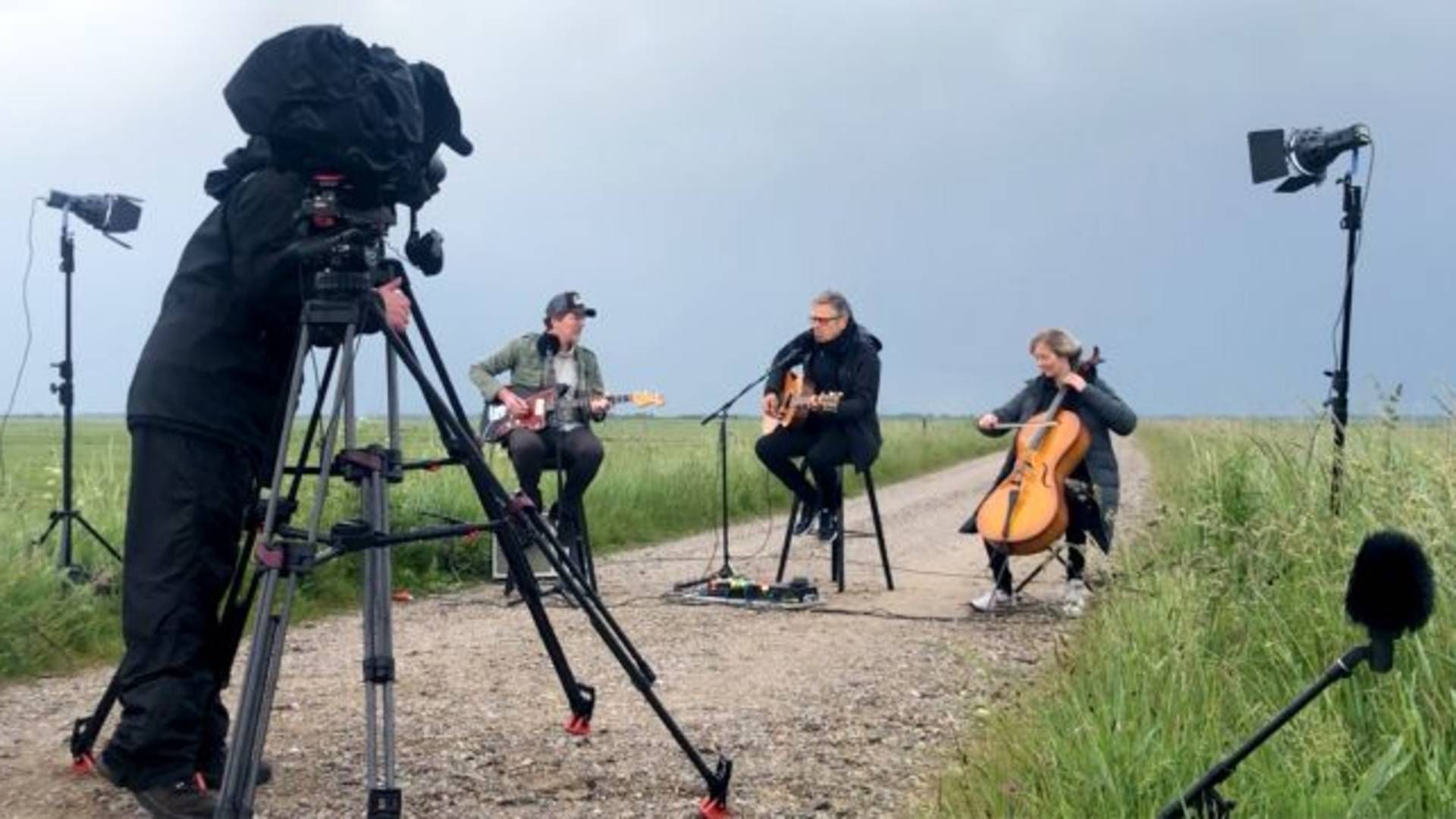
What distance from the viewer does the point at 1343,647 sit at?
4.18 m

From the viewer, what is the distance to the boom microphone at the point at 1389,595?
248 cm

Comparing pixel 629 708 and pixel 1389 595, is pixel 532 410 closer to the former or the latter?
pixel 629 708

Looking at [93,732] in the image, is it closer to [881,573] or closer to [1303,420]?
[1303,420]

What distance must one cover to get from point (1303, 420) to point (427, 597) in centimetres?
500

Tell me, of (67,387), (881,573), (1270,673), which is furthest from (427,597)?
(1270,673)

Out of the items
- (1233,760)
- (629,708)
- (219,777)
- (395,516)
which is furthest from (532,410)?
(1233,760)

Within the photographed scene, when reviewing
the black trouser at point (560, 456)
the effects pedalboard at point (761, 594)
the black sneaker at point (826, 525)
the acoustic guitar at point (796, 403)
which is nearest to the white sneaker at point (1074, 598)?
the effects pedalboard at point (761, 594)

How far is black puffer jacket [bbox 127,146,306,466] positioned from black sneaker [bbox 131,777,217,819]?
94 cm

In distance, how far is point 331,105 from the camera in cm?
345

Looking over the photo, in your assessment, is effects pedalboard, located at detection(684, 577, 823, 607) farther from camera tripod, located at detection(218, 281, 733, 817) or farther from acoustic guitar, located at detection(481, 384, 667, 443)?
camera tripod, located at detection(218, 281, 733, 817)

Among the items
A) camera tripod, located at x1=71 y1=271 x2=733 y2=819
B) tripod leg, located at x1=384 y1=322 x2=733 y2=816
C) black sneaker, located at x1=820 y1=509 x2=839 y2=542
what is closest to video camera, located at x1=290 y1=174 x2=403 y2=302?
camera tripod, located at x1=71 y1=271 x2=733 y2=819

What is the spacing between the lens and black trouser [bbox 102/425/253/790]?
12.5ft

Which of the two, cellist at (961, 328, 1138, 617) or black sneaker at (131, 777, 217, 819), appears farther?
cellist at (961, 328, 1138, 617)

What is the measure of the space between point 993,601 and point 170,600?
5115 mm
